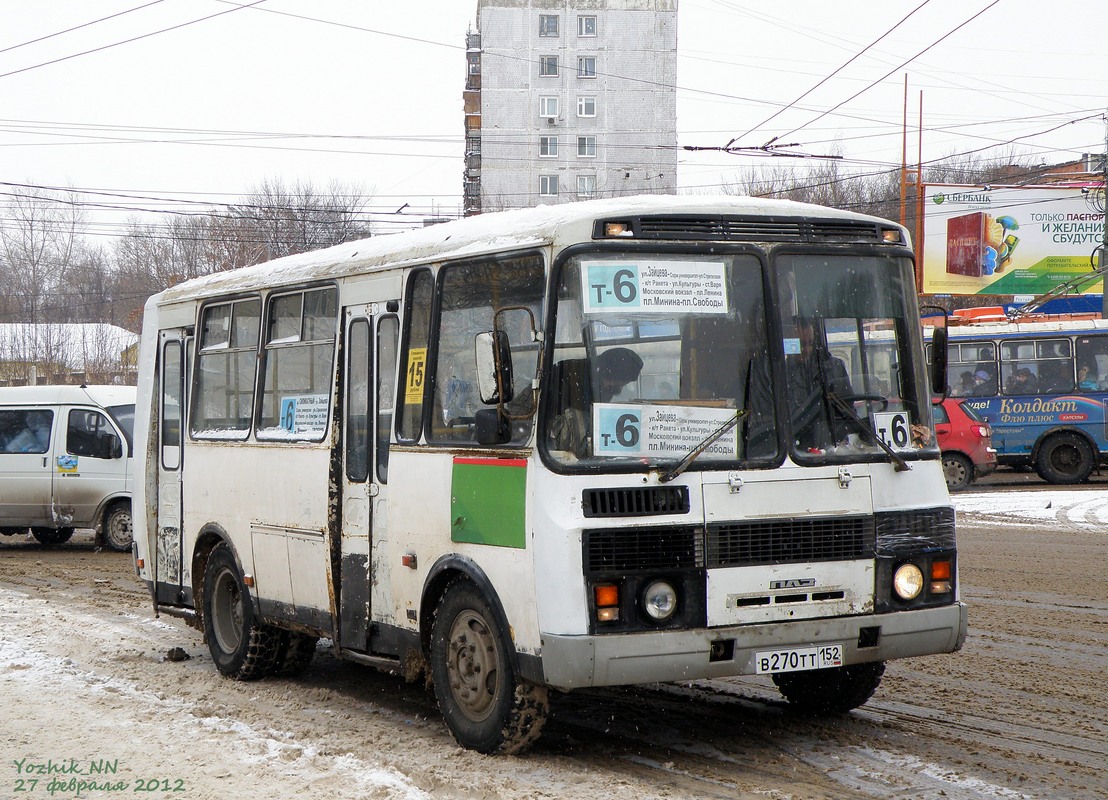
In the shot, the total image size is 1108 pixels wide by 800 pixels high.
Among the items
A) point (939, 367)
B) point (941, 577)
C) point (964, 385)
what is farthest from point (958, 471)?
point (941, 577)

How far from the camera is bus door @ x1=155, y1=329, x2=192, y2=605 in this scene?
1062 centimetres

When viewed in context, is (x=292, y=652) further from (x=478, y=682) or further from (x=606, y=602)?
(x=606, y=602)

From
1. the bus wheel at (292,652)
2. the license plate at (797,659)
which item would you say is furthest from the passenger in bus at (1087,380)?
the license plate at (797,659)

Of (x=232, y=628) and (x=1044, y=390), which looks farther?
(x=1044, y=390)

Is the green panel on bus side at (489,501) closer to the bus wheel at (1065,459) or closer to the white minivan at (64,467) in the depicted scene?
the white minivan at (64,467)

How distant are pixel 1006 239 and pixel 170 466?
37.0 m

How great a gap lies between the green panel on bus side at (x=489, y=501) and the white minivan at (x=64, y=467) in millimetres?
13432

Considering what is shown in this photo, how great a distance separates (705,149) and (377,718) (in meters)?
18.4

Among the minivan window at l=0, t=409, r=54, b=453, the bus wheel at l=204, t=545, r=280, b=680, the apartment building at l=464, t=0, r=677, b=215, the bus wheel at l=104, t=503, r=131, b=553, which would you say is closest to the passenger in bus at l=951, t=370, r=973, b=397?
the bus wheel at l=104, t=503, r=131, b=553

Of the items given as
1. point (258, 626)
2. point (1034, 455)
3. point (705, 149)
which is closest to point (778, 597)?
point (258, 626)

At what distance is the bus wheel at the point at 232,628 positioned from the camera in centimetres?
955

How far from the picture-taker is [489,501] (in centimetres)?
682

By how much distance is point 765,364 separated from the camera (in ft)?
22.0

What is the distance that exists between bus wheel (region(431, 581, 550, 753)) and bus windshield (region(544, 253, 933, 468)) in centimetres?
108
